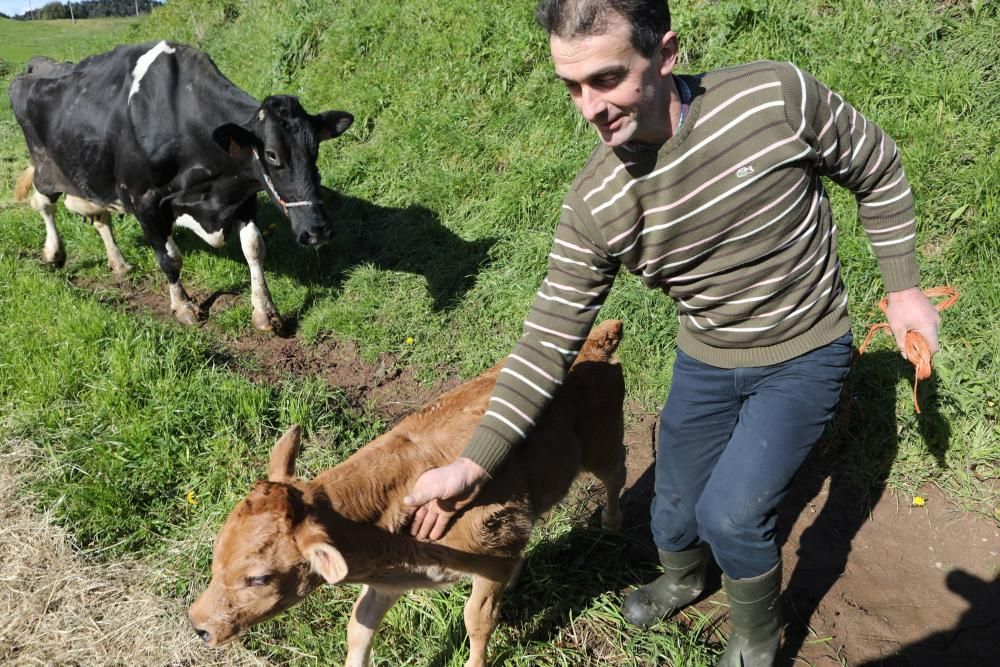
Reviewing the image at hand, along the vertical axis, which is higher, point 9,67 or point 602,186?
point 602,186

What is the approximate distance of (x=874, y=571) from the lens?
3902mm

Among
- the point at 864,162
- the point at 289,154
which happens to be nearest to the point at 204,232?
the point at 289,154

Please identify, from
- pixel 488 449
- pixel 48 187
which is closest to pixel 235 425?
pixel 488 449

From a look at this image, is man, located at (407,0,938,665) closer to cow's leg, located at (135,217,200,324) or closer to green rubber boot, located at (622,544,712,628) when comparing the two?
green rubber boot, located at (622,544,712,628)

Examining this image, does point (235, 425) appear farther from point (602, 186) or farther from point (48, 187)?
point (48, 187)

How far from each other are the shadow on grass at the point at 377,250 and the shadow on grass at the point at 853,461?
3.12 metres

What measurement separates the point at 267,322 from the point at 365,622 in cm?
377

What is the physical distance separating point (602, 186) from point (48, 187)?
7.49 m

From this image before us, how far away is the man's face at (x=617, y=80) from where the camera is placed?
2.23 metres

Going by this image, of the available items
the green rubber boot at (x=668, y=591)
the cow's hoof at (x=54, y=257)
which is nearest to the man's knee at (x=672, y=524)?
the green rubber boot at (x=668, y=591)

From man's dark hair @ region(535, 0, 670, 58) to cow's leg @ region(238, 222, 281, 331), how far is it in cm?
480

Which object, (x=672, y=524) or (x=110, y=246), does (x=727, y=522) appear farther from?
(x=110, y=246)

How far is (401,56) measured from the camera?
29.5 feet

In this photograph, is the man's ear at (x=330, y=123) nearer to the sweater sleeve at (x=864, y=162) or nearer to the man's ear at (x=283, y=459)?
the man's ear at (x=283, y=459)
